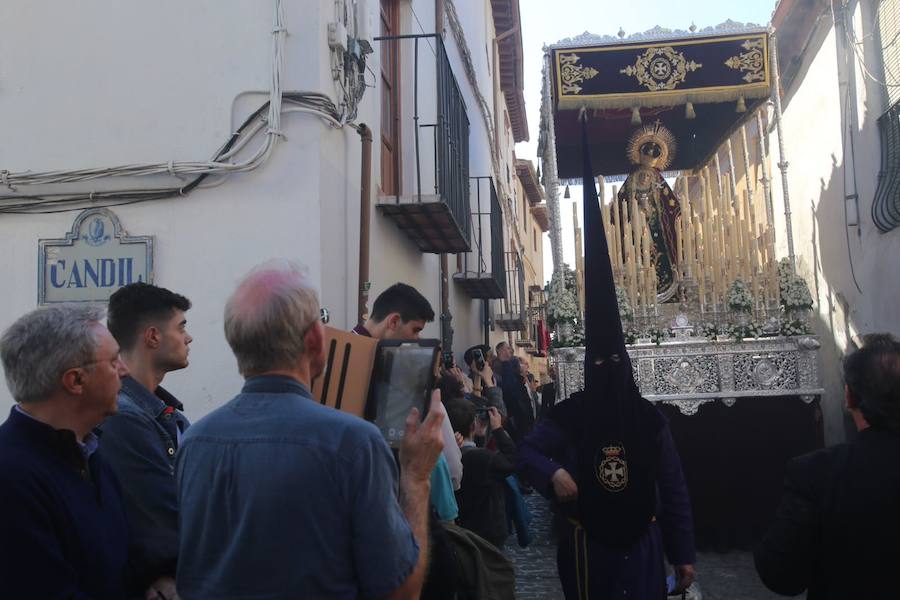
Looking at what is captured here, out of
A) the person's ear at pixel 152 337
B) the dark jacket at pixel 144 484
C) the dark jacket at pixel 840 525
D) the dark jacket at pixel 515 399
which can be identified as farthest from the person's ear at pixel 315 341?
the dark jacket at pixel 515 399

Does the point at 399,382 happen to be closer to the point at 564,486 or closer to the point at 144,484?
the point at 144,484

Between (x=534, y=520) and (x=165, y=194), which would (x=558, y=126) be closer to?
(x=534, y=520)

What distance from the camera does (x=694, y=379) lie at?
6.89 metres

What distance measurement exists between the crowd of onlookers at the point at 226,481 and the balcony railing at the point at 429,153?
4.16m

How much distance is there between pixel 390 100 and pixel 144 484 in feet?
19.3

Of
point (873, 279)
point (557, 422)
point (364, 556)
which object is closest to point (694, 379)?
point (873, 279)

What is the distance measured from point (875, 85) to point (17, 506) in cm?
859

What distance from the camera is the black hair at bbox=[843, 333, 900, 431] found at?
2.36 meters

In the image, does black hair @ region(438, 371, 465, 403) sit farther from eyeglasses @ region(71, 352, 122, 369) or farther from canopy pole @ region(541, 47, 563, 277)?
canopy pole @ region(541, 47, 563, 277)

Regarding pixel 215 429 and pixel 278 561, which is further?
pixel 215 429

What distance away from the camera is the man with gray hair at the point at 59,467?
6.09ft

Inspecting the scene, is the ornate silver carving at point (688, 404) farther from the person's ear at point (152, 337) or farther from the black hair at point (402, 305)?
the person's ear at point (152, 337)

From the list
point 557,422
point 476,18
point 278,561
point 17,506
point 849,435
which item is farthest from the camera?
point 476,18

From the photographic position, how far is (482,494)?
425 cm
